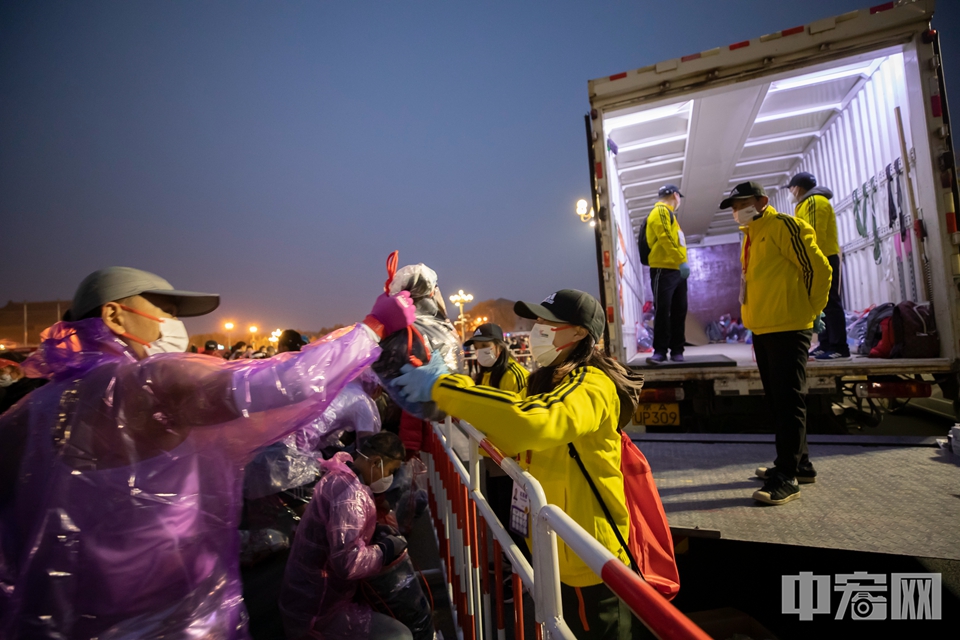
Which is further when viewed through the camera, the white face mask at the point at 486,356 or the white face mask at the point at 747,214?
the white face mask at the point at 486,356

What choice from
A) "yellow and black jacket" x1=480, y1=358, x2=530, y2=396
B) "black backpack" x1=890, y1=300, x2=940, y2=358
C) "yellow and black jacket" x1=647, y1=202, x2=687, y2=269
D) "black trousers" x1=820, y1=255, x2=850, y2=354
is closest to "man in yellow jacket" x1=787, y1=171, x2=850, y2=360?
"black trousers" x1=820, y1=255, x2=850, y2=354

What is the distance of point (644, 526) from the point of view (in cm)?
172

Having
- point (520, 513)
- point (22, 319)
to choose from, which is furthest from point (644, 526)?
point (22, 319)

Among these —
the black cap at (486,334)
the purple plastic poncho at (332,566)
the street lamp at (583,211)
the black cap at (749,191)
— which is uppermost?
the street lamp at (583,211)

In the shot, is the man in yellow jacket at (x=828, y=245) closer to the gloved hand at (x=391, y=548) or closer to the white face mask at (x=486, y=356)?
the white face mask at (x=486, y=356)

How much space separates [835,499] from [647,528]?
196 cm

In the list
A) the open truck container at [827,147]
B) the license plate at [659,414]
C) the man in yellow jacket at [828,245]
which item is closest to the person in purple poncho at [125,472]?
the license plate at [659,414]

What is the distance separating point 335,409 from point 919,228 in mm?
5823

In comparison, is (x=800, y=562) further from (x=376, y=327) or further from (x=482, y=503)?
(x=376, y=327)

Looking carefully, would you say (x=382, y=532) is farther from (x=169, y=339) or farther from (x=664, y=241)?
(x=664, y=241)

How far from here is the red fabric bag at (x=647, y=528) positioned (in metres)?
1.67

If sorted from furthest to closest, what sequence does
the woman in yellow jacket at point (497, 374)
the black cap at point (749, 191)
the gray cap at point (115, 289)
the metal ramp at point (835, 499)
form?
the woman in yellow jacket at point (497, 374) → the black cap at point (749, 191) → the metal ramp at point (835, 499) → the gray cap at point (115, 289)

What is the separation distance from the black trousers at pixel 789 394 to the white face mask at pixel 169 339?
11.0 ft

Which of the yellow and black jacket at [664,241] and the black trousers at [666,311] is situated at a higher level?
the yellow and black jacket at [664,241]
